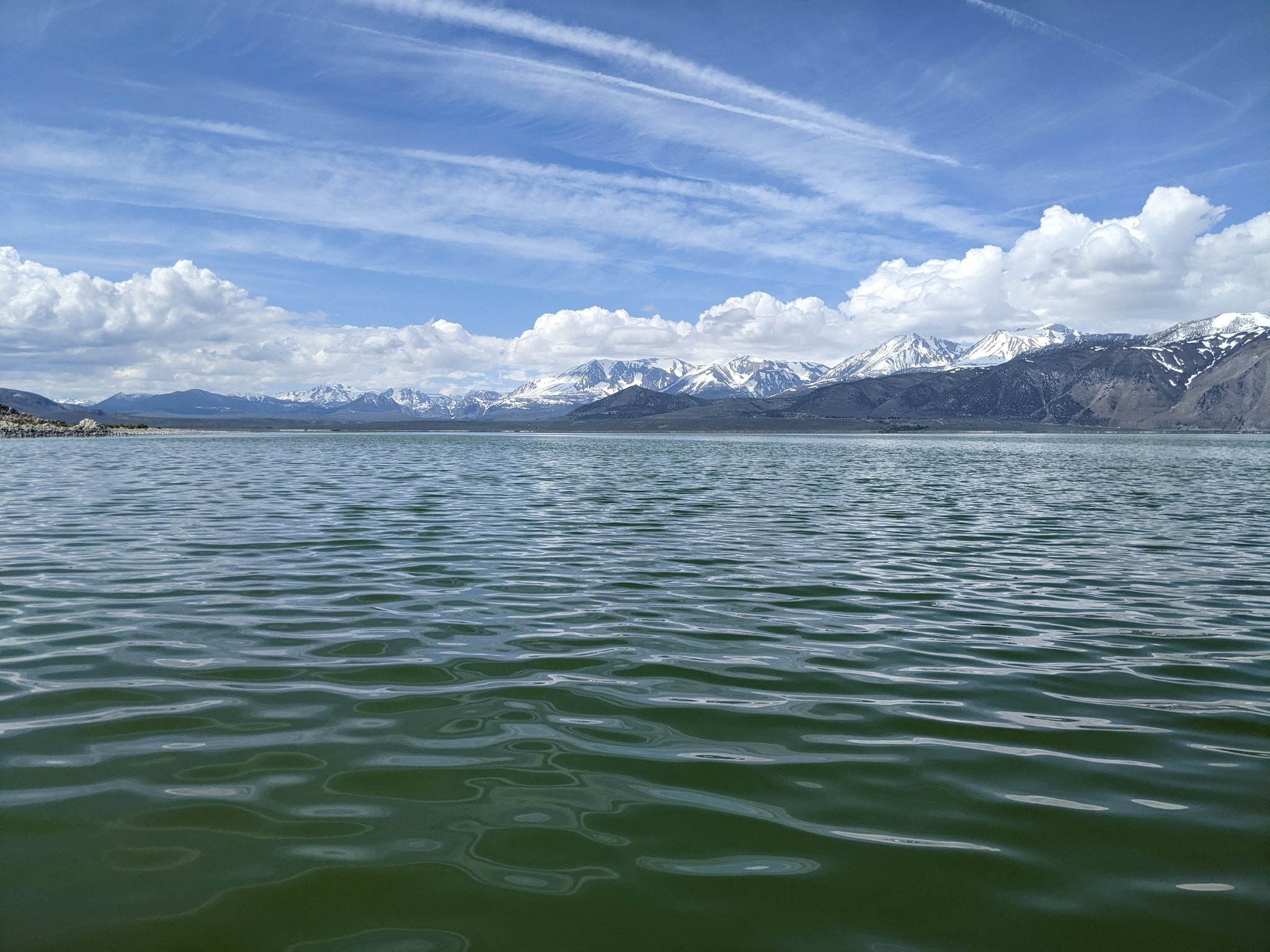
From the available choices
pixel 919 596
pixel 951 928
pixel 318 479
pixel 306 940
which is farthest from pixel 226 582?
pixel 318 479

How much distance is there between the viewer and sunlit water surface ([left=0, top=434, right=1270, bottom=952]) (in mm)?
5246

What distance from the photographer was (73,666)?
408 inches

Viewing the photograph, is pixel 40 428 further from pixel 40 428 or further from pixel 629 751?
pixel 629 751

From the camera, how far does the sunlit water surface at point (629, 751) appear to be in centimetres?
525

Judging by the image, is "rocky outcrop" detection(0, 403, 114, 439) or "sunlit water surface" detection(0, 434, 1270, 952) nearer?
"sunlit water surface" detection(0, 434, 1270, 952)

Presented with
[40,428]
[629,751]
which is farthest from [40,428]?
[629,751]

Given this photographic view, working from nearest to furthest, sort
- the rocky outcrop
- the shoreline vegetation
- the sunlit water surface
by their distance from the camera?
the sunlit water surface, the shoreline vegetation, the rocky outcrop

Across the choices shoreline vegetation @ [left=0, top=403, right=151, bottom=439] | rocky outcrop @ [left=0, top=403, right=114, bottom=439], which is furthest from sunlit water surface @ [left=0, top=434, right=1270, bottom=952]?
rocky outcrop @ [left=0, top=403, right=114, bottom=439]

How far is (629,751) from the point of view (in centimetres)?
785

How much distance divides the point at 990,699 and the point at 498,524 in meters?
18.9

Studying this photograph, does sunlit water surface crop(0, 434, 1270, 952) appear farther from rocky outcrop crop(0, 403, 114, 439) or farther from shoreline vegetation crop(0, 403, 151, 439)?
rocky outcrop crop(0, 403, 114, 439)

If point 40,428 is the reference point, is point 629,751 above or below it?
below

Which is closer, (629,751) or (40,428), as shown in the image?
(629,751)

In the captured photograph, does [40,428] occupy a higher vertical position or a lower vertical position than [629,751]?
higher
